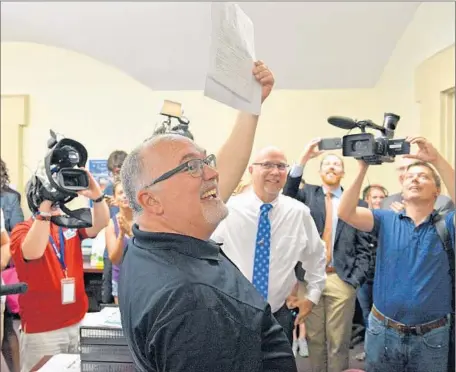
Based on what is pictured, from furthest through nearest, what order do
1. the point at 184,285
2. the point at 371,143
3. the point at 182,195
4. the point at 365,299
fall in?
the point at 365,299 → the point at 371,143 → the point at 182,195 → the point at 184,285

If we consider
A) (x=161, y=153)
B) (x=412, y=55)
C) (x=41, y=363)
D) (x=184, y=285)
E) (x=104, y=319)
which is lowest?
(x=41, y=363)

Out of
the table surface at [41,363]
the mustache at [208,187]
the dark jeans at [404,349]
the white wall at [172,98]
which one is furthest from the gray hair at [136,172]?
the dark jeans at [404,349]

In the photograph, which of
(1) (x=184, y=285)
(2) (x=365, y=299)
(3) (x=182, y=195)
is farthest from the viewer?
(2) (x=365, y=299)

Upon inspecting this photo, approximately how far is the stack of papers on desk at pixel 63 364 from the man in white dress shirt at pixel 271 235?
532mm

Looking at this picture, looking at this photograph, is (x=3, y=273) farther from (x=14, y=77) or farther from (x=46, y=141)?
(x=14, y=77)

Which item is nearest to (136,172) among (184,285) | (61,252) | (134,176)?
(134,176)

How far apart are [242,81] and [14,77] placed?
0.76m

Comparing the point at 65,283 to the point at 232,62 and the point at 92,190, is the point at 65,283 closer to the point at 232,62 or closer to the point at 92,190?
the point at 92,190

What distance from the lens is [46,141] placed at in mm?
1375

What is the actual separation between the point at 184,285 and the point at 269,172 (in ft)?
2.01

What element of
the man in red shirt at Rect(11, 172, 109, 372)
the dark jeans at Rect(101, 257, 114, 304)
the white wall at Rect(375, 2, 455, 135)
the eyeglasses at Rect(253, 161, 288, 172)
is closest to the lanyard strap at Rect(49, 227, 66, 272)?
the man in red shirt at Rect(11, 172, 109, 372)

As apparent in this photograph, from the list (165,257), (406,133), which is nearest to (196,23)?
(406,133)

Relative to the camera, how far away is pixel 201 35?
1.43 metres

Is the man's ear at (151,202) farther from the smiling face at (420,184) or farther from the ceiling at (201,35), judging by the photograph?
the smiling face at (420,184)
